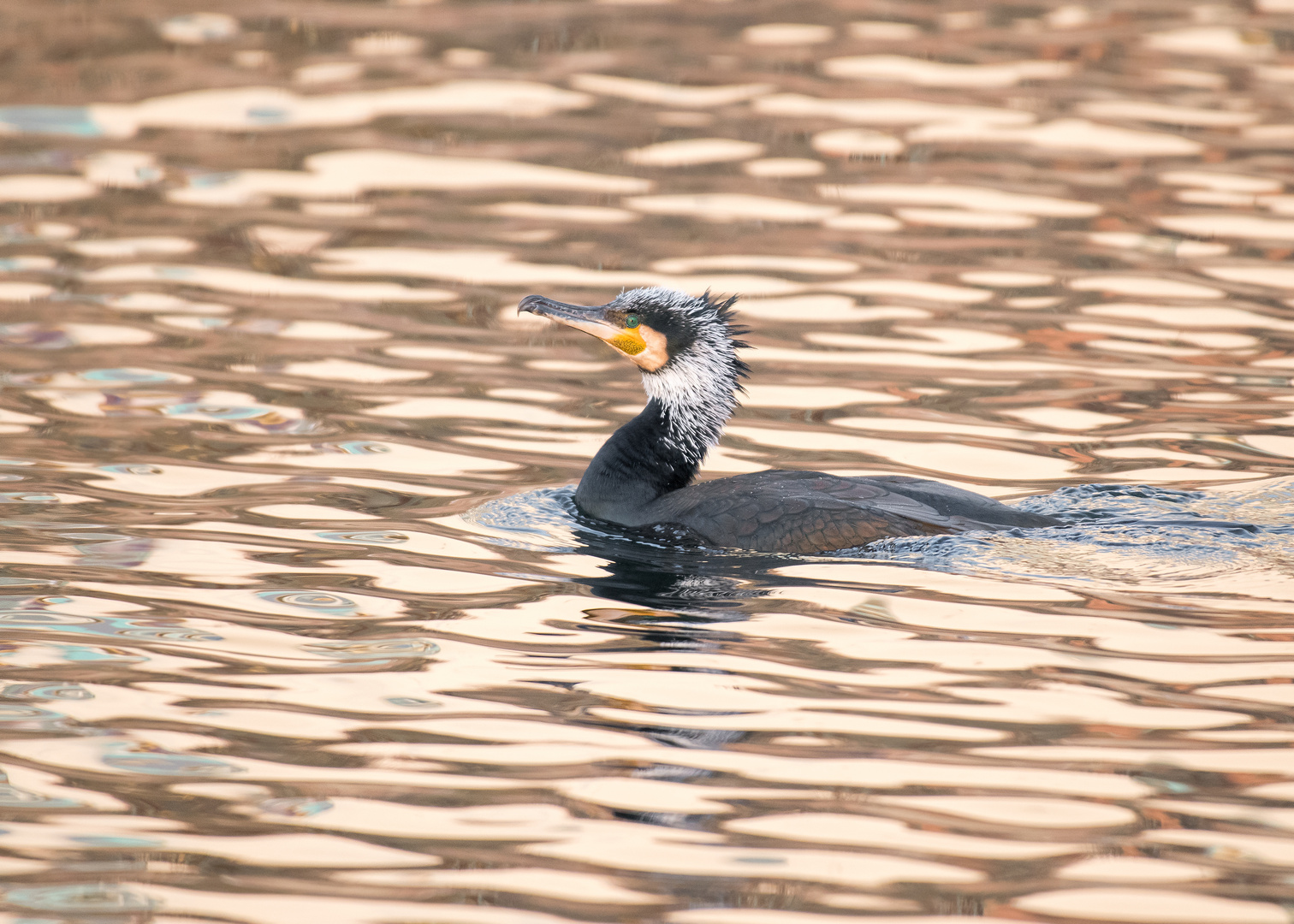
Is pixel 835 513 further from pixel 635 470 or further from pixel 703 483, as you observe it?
pixel 635 470

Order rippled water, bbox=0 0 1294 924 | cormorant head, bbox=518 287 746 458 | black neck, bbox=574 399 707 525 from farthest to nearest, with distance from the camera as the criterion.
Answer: cormorant head, bbox=518 287 746 458 → black neck, bbox=574 399 707 525 → rippled water, bbox=0 0 1294 924

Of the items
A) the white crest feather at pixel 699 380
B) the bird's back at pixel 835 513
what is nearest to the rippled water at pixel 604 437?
the bird's back at pixel 835 513

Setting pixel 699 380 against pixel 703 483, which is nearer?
pixel 703 483

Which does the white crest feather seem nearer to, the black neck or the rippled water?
the black neck

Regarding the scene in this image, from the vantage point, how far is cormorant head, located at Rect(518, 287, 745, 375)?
8.65 m

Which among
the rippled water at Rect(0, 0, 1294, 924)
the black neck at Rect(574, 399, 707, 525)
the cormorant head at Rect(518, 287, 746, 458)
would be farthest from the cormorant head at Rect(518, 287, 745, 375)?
the rippled water at Rect(0, 0, 1294, 924)

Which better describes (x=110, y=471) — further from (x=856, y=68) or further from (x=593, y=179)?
(x=856, y=68)

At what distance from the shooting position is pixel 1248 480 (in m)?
8.62

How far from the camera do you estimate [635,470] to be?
8562 mm

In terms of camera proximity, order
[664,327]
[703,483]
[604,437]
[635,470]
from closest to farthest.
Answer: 1. [703,483]
2. [635,470]
3. [664,327]
4. [604,437]

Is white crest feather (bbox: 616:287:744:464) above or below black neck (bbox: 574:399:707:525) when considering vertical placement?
above

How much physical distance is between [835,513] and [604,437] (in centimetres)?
246

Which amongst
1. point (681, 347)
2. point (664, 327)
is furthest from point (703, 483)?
point (664, 327)

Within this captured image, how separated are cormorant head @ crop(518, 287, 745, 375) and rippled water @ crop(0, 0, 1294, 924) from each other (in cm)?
85
